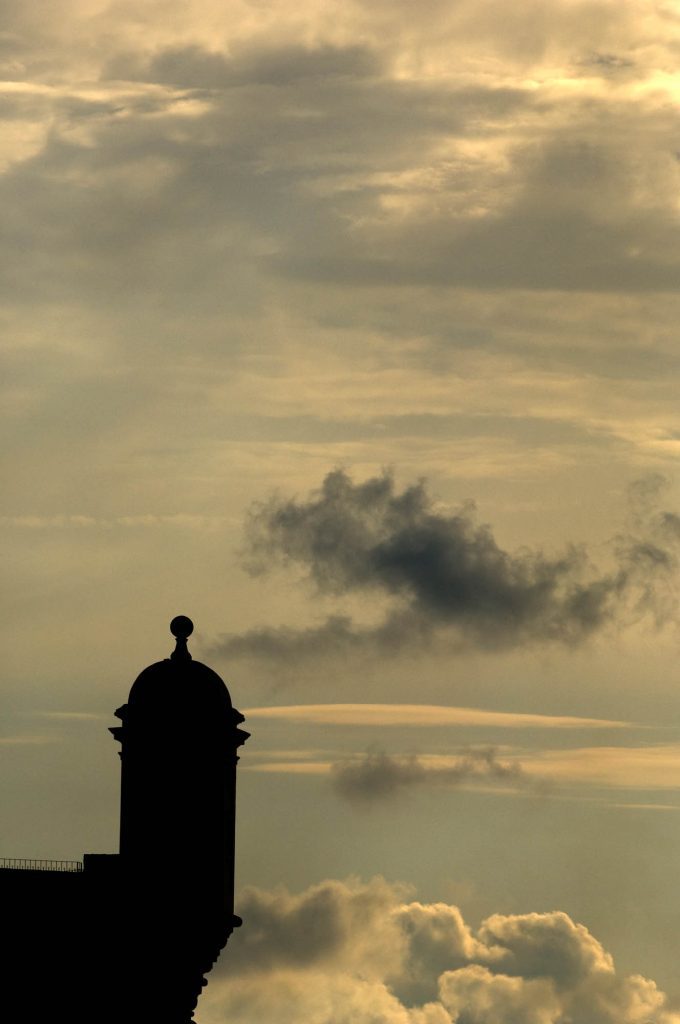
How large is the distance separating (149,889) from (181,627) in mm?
6199

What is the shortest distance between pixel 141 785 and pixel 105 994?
193 inches

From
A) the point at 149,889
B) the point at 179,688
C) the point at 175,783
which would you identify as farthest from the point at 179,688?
the point at 149,889

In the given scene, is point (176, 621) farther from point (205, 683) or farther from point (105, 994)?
point (105, 994)

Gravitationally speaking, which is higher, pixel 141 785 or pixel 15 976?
pixel 141 785

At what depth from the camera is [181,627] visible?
6119cm

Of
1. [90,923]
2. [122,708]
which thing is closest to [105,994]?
[90,923]

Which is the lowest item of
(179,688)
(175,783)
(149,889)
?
(149,889)

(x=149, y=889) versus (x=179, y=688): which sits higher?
(x=179, y=688)

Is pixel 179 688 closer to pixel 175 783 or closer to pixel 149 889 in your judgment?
pixel 175 783

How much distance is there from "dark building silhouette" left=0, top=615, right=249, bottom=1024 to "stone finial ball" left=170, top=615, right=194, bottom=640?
34mm

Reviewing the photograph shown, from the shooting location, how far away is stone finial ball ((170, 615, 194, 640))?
6119 cm

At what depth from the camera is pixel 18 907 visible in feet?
193

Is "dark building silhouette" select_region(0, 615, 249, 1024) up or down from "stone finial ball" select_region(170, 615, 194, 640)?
down

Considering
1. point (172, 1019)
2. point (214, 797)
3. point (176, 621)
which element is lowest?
point (172, 1019)
